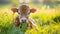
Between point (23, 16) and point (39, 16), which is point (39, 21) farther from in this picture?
point (23, 16)

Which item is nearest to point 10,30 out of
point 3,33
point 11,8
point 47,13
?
point 3,33

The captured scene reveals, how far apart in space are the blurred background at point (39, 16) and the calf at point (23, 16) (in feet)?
0.12

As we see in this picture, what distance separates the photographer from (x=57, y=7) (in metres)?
2.41

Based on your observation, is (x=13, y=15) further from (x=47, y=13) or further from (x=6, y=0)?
(x=47, y=13)

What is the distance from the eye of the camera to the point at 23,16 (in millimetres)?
2283

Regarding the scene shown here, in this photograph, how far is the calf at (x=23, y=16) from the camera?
2.28 m

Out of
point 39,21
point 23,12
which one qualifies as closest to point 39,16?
point 39,21

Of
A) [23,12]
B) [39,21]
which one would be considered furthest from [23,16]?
[39,21]

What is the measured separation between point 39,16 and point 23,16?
7.2 inches

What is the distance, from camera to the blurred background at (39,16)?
91.2 inches

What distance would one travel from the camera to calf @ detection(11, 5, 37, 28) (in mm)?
2283

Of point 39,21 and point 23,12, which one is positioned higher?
point 23,12

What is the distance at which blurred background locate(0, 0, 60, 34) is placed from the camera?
232 centimetres

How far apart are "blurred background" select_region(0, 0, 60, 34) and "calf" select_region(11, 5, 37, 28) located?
0.04 meters
